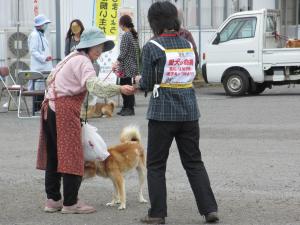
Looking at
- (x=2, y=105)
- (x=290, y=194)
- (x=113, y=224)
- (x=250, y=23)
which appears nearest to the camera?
(x=113, y=224)

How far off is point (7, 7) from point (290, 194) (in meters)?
14.6

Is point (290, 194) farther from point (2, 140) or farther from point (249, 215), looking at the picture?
point (2, 140)

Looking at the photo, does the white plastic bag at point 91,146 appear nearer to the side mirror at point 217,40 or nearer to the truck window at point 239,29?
the truck window at point 239,29

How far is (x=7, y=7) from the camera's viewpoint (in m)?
20.1

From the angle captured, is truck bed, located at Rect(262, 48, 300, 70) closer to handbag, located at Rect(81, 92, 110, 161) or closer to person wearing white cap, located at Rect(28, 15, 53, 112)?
person wearing white cap, located at Rect(28, 15, 53, 112)

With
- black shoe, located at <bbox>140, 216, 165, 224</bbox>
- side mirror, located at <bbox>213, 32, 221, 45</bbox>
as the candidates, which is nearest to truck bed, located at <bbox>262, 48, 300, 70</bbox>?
side mirror, located at <bbox>213, 32, 221, 45</bbox>

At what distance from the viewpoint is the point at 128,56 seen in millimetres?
13508

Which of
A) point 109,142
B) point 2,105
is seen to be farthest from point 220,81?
point 109,142

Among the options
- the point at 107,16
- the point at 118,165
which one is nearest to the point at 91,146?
the point at 118,165

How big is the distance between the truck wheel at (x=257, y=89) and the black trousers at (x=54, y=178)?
1171 cm

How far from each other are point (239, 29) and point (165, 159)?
39.8 ft

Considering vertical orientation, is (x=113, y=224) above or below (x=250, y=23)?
below

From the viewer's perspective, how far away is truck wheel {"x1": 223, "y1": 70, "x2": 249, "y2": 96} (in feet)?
57.1

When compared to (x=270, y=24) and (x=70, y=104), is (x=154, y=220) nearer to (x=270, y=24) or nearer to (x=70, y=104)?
(x=70, y=104)
